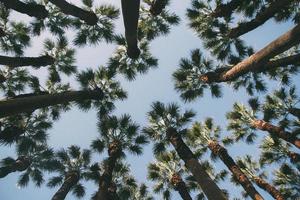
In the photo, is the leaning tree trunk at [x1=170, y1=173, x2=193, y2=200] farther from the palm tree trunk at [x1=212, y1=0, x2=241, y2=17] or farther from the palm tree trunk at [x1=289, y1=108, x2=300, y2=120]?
the palm tree trunk at [x1=212, y1=0, x2=241, y2=17]

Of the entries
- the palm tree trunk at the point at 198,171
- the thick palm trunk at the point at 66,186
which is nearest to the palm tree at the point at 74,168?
the thick palm trunk at the point at 66,186

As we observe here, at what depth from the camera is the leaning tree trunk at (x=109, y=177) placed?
47.9ft

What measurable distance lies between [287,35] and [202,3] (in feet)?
33.2

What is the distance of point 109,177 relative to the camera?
1595 cm

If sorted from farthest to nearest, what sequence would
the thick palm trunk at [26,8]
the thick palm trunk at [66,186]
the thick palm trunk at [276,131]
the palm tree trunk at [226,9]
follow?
the thick palm trunk at [276,131] < the palm tree trunk at [226,9] < the thick palm trunk at [66,186] < the thick palm trunk at [26,8]

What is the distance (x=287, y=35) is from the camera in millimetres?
10414

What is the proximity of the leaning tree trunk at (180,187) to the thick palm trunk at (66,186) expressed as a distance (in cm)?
523

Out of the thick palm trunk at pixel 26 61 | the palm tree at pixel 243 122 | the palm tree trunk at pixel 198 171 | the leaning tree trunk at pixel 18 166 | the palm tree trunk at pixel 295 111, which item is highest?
the thick palm trunk at pixel 26 61

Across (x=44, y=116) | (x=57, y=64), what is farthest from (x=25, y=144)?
(x=57, y=64)

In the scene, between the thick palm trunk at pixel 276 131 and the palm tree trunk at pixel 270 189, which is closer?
the palm tree trunk at pixel 270 189

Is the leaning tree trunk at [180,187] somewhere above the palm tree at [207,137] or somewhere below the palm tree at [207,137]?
below

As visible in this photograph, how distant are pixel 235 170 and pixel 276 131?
537 cm

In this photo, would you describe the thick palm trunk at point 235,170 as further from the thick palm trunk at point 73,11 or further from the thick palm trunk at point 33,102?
the thick palm trunk at point 73,11

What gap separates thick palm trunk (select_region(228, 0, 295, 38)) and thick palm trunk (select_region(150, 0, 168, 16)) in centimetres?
372
